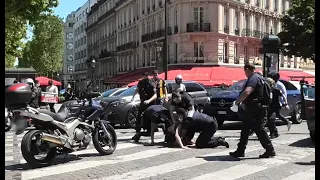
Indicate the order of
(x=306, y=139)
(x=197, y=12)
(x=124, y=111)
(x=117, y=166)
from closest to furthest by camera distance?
1. (x=117, y=166)
2. (x=306, y=139)
3. (x=124, y=111)
4. (x=197, y=12)

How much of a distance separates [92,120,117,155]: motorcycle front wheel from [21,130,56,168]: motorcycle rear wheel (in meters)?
1.12

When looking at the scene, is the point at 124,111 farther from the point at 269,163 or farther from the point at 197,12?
the point at 197,12

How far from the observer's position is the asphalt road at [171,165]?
6.61 metres

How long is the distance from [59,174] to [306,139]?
6.31m

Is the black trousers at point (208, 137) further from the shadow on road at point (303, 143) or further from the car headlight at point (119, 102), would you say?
the car headlight at point (119, 102)

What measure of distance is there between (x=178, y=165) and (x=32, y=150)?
2.44 meters

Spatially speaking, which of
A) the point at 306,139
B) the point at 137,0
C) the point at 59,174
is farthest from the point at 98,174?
the point at 137,0

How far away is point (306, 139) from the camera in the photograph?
34.4 feet

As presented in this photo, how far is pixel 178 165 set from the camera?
740cm

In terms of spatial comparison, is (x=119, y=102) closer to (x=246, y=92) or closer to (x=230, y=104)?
(x=230, y=104)

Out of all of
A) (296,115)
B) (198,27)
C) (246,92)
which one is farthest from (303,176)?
(198,27)

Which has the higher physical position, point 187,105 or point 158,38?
point 158,38

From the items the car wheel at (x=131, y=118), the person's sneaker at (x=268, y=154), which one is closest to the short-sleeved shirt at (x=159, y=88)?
the car wheel at (x=131, y=118)

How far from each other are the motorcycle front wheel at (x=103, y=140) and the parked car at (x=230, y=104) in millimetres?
5214
